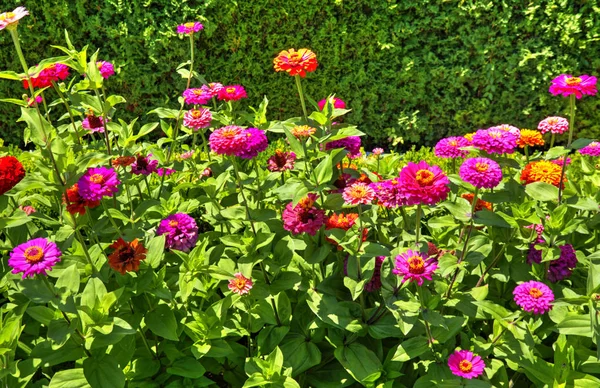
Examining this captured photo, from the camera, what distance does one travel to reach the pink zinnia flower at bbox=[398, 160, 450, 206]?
63.7 inches

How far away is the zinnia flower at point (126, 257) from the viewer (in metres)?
1.71

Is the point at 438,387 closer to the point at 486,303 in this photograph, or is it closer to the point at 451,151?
the point at 486,303

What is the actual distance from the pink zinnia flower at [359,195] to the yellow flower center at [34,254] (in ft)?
3.11

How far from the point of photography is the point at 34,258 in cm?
155

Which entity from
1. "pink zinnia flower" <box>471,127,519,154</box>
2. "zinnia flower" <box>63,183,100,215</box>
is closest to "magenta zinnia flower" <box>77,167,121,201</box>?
"zinnia flower" <box>63,183,100,215</box>

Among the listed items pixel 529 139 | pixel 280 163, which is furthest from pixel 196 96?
pixel 529 139

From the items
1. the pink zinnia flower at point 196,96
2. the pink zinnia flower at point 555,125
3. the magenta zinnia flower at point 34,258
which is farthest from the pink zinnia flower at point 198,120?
the pink zinnia flower at point 555,125

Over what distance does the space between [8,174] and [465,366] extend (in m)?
1.63

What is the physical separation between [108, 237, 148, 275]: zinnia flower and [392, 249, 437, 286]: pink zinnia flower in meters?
0.84

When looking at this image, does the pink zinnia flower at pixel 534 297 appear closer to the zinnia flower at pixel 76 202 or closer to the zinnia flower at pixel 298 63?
the zinnia flower at pixel 298 63

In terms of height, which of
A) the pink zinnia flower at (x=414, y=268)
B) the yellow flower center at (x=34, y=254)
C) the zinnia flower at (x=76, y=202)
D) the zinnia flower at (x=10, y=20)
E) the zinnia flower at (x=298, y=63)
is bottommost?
the pink zinnia flower at (x=414, y=268)

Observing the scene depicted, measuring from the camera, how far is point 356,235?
1824mm

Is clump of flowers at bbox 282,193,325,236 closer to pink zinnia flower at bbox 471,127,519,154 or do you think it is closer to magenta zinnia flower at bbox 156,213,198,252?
magenta zinnia flower at bbox 156,213,198,252

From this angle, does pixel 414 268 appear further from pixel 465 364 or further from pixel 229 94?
pixel 229 94
